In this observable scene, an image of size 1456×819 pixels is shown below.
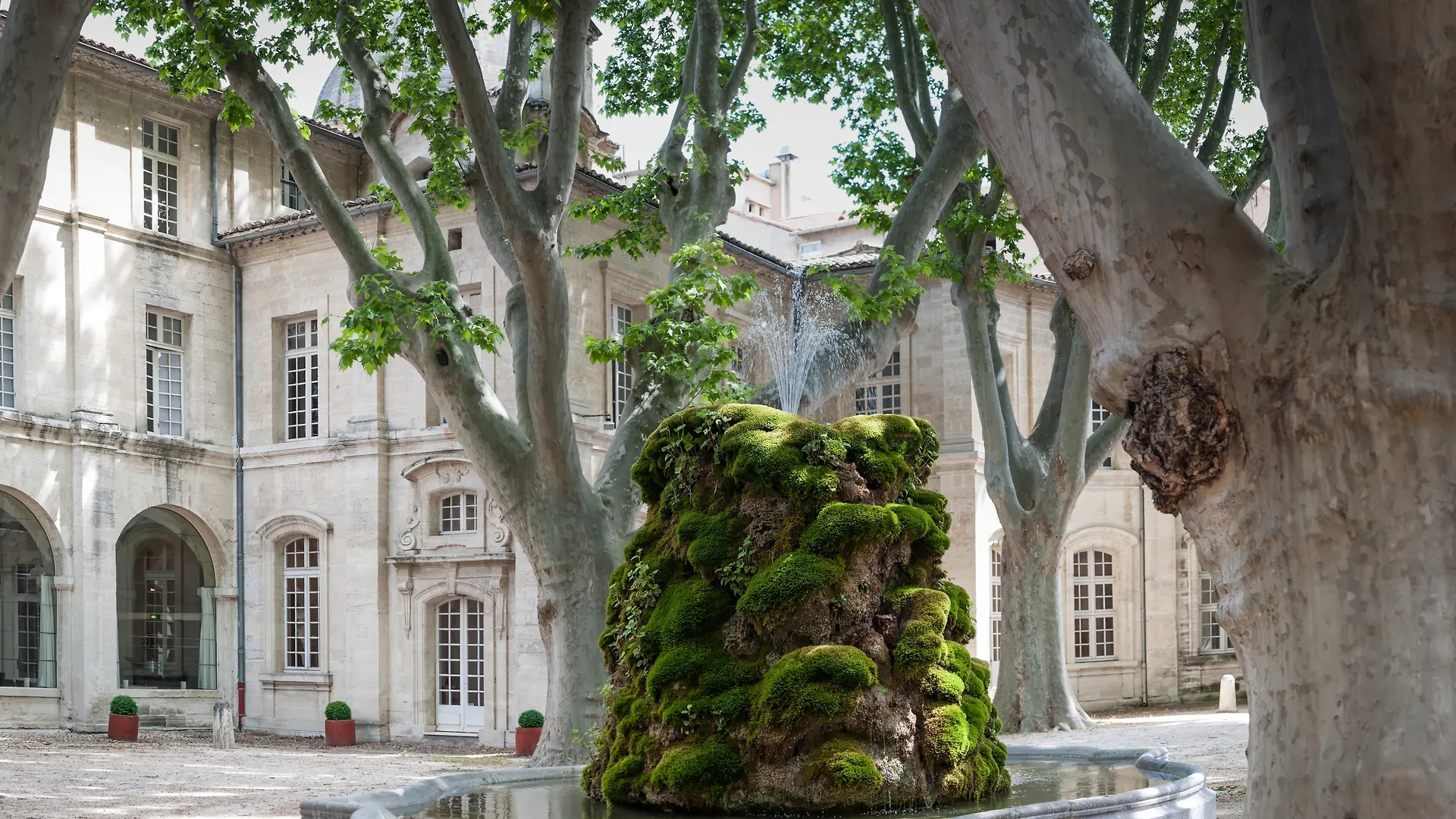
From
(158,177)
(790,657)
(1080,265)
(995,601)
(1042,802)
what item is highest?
(158,177)

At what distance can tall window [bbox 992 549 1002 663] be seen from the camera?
1103 inches

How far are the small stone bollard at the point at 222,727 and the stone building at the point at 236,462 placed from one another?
255 cm

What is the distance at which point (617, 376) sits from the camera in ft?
79.6

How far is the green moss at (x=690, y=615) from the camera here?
654 cm

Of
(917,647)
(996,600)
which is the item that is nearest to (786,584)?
(917,647)

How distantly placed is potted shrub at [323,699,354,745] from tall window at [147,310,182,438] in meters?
5.69

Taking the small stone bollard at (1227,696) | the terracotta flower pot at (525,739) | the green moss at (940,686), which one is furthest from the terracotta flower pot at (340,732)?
the green moss at (940,686)

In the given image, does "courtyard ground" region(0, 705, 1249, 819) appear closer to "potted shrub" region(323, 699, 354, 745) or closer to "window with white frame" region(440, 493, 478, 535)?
"potted shrub" region(323, 699, 354, 745)

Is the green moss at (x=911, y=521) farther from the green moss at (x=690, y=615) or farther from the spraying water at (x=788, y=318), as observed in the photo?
the spraying water at (x=788, y=318)

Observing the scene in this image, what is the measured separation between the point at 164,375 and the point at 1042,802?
21406 mm

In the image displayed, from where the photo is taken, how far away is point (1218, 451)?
3824 millimetres

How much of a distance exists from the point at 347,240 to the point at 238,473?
44.4 feet

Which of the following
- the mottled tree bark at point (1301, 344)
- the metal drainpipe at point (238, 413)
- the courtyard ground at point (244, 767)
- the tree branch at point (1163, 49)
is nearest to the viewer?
the mottled tree bark at point (1301, 344)

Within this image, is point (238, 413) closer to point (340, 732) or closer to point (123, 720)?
point (123, 720)
